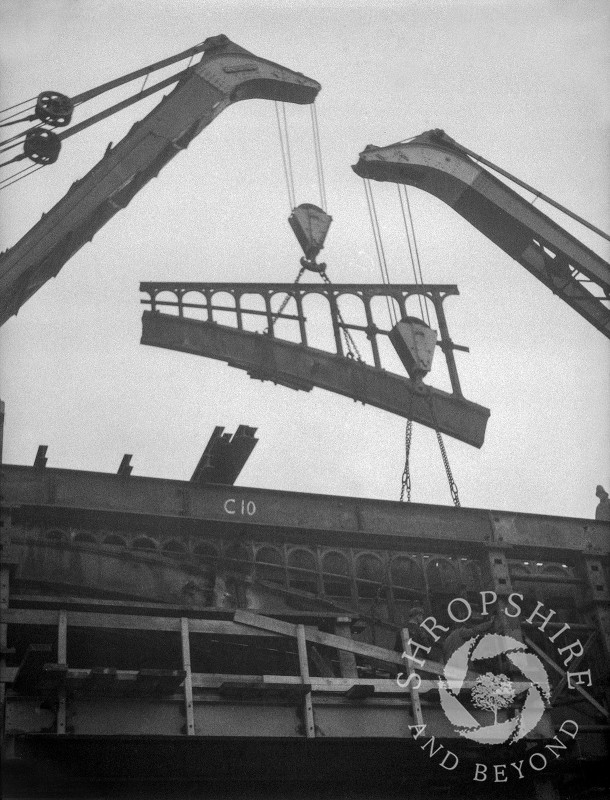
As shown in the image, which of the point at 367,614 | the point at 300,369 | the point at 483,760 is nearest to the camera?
the point at 483,760

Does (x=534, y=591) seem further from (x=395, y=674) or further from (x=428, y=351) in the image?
(x=428, y=351)

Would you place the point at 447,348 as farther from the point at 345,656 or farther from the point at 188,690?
the point at 188,690

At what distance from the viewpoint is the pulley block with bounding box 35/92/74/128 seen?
1568 cm

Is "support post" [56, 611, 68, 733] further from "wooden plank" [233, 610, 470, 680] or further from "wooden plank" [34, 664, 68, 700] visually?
"wooden plank" [233, 610, 470, 680]

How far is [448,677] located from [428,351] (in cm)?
643

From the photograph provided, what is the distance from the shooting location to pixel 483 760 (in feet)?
43.7

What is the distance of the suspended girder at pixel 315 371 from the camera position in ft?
57.8

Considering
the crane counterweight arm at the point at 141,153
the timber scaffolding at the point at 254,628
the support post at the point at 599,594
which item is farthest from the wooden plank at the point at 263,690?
the crane counterweight arm at the point at 141,153

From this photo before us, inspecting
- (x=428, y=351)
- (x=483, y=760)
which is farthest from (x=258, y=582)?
(x=428, y=351)

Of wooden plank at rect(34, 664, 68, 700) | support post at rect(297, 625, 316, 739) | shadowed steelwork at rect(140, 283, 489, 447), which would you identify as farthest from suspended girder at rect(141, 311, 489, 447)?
wooden plank at rect(34, 664, 68, 700)

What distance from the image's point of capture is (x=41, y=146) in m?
15.7

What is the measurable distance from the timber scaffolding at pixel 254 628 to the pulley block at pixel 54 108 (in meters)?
4.92

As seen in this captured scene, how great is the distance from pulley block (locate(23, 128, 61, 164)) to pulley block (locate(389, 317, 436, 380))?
617 centimetres

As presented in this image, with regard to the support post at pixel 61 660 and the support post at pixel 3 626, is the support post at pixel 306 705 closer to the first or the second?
the support post at pixel 61 660
